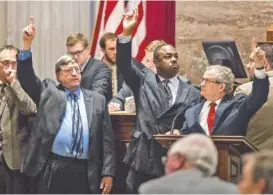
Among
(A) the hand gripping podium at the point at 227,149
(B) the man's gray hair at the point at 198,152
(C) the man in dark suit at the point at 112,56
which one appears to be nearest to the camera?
(B) the man's gray hair at the point at 198,152

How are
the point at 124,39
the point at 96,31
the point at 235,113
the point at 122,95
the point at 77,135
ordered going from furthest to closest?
1. the point at 96,31
2. the point at 122,95
3. the point at 124,39
4. the point at 77,135
5. the point at 235,113

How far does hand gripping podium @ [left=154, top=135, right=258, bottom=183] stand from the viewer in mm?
9406

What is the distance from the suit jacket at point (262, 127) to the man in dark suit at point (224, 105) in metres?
0.26

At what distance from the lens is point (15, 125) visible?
415 inches

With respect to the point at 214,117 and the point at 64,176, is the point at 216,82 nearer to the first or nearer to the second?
the point at 214,117

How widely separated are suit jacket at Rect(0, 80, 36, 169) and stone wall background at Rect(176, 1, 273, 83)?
10.4ft

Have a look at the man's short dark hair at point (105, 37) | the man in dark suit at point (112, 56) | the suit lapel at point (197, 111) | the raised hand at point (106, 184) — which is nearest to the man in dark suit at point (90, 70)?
the man in dark suit at point (112, 56)

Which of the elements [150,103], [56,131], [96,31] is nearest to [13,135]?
[56,131]

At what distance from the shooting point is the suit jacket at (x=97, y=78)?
1115 cm

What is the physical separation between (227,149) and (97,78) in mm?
2073

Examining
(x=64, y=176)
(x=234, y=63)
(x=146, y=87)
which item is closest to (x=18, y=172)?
(x=64, y=176)

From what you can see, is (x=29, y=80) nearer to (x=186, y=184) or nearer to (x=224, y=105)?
(x=224, y=105)

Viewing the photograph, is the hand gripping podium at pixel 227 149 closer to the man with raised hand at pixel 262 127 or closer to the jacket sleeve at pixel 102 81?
the man with raised hand at pixel 262 127

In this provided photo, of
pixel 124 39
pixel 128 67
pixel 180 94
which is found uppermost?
pixel 124 39
